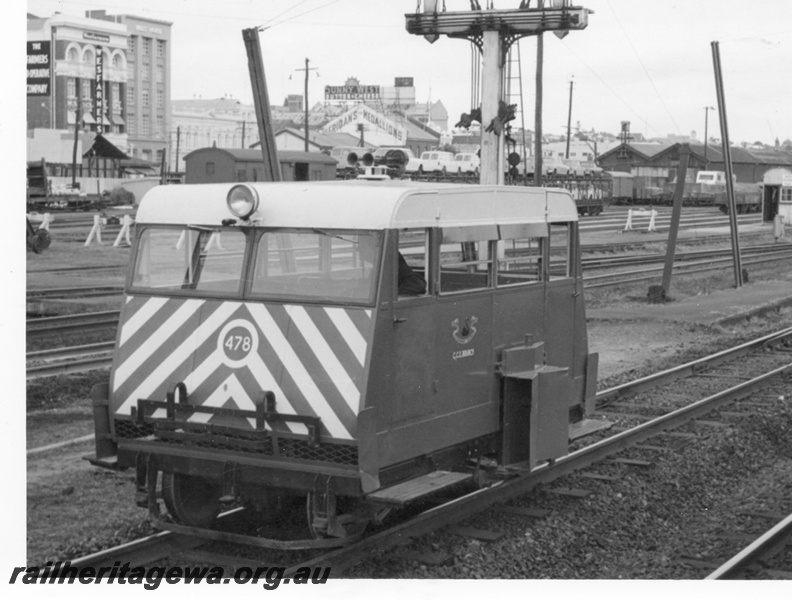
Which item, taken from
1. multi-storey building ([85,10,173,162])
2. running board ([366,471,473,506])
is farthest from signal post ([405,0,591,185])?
running board ([366,471,473,506])

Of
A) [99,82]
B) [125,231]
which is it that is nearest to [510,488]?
[99,82]

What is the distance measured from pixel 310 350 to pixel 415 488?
1261 millimetres

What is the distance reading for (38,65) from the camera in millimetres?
15391

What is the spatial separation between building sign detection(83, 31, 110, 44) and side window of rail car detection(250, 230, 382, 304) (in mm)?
10981

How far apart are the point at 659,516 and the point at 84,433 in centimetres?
599

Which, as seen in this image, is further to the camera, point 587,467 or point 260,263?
point 587,467

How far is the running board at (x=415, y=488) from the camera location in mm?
7473

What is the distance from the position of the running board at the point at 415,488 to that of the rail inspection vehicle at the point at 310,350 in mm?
22

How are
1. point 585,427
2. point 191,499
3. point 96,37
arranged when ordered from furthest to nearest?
1. point 96,37
2. point 585,427
3. point 191,499

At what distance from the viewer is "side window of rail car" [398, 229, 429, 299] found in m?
7.84

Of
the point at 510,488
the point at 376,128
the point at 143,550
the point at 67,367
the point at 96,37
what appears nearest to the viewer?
the point at 143,550

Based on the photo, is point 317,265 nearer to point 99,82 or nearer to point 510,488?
point 510,488

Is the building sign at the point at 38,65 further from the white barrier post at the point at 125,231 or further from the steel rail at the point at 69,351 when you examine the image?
the white barrier post at the point at 125,231

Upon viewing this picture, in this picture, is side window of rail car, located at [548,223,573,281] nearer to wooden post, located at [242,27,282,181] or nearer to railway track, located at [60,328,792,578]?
railway track, located at [60,328,792,578]
